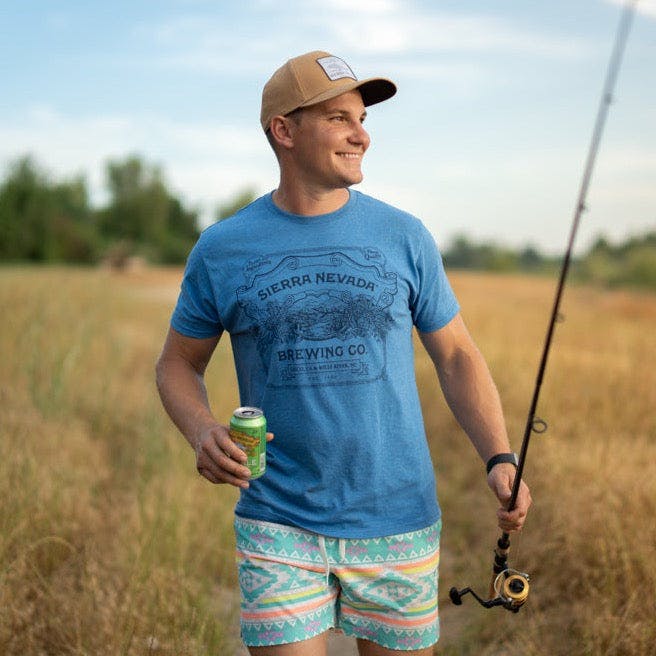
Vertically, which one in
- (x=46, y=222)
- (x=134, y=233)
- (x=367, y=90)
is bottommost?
(x=134, y=233)

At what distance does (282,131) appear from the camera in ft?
7.87

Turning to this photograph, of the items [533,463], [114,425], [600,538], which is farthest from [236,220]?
[114,425]

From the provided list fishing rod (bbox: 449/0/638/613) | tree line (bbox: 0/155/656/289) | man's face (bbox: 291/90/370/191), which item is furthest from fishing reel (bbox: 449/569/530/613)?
tree line (bbox: 0/155/656/289)

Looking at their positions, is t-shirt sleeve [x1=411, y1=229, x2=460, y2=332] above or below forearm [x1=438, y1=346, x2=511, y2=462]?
above

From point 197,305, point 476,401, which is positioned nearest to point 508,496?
point 476,401

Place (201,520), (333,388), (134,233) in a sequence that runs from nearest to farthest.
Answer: (333,388), (201,520), (134,233)

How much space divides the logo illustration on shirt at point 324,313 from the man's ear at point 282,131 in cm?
35

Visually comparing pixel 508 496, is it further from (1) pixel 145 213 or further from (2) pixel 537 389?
(1) pixel 145 213

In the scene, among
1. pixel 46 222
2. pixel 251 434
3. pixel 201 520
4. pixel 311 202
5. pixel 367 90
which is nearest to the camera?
pixel 251 434

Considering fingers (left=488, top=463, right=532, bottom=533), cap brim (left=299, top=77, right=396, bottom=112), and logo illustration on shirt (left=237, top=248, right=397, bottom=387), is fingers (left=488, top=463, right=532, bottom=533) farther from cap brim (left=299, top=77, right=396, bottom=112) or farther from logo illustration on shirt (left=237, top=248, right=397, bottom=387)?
cap brim (left=299, top=77, right=396, bottom=112)

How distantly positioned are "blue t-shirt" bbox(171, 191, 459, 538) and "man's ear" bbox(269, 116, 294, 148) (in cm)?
20

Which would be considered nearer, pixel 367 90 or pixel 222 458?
pixel 222 458

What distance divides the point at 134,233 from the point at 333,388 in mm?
68310

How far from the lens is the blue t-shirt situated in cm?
222
